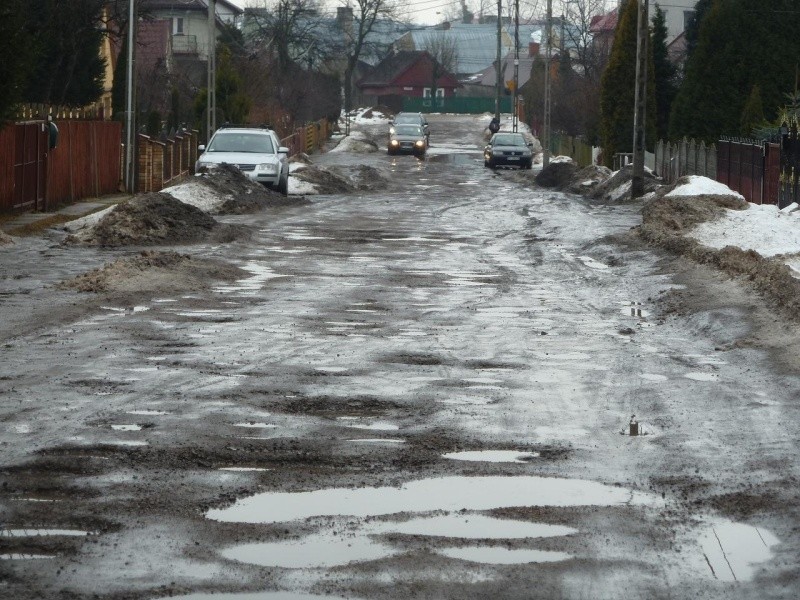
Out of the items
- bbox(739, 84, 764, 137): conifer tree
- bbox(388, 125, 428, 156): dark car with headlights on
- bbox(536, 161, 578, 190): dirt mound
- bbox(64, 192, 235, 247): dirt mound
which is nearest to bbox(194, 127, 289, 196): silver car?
bbox(64, 192, 235, 247): dirt mound

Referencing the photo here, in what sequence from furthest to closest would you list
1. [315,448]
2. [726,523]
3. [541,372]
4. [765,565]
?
[541,372], [315,448], [726,523], [765,565]

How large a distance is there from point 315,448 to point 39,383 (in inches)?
114

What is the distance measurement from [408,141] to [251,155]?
34248 millimetres

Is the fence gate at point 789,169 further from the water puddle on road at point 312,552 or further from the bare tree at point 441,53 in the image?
the bare tree at point 441,53

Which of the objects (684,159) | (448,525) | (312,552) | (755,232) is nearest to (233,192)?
(755,232)

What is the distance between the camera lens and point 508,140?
5897 centimetres

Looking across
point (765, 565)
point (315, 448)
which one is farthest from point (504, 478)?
point (765, 565)

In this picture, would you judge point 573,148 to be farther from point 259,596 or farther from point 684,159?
point 259,596

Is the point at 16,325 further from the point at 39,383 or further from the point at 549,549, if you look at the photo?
the point at 549,549

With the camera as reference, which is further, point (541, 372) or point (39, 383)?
point (541, 372)

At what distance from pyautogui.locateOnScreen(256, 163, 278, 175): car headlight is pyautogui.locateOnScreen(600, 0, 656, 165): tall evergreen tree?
18389mm

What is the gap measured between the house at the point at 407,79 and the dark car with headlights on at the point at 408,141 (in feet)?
228

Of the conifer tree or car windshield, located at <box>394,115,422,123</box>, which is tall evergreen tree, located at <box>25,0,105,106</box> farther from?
car windshield, located at <box>394,115,422,123</box>

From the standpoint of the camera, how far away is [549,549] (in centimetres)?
623
